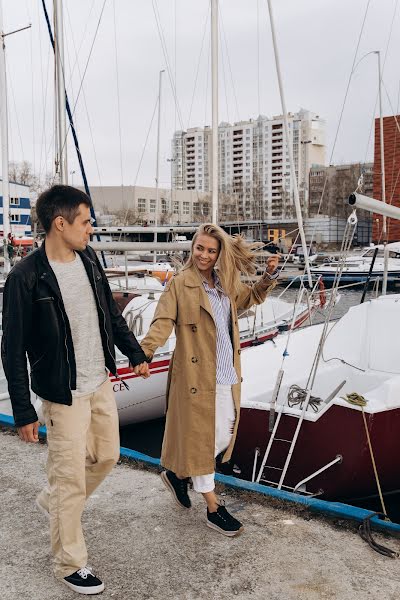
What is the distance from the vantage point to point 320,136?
107250 mm

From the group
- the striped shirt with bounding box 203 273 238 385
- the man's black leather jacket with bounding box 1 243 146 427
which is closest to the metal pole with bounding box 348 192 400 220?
the striped shirt with bounding box 203 273 238 385

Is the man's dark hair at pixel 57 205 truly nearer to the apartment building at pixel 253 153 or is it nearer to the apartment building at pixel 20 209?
the apartment building at pixel 20 209

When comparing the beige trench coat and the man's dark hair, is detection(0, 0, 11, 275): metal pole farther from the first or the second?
the man's dark hair

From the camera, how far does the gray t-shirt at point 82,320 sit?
262cm

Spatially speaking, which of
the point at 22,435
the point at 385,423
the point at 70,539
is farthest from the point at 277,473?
Result: the point at 22,435

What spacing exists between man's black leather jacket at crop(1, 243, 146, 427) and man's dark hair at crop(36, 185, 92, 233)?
0.49 ft

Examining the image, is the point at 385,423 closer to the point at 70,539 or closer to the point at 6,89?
the point at 70,539

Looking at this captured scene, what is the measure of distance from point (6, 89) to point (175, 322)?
13503 millimetres

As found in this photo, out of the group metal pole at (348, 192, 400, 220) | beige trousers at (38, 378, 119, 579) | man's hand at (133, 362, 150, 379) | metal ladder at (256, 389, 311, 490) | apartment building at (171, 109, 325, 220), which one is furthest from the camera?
apartment building at (171, 109, 325, 220)

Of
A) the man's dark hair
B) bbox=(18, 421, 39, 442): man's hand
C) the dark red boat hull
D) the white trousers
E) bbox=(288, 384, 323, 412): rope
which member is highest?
the man's dark hair

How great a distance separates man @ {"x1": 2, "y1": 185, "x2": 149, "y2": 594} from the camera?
8.24 ft

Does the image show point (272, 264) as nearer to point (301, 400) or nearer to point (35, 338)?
point (35, 338)

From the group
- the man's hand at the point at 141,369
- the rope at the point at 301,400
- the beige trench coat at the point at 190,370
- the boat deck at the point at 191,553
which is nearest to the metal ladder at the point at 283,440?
the rope at the point at 301,400

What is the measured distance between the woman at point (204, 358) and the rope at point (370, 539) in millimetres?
693
